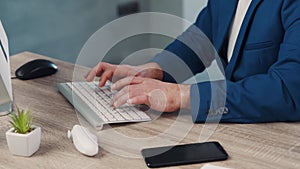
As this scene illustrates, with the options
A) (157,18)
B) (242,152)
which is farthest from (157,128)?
(157,18)

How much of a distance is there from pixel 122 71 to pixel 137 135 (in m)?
0.34

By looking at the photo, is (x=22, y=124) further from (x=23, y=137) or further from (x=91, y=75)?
(x=91, y=75)

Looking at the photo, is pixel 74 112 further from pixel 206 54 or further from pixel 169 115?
pixel 206 54

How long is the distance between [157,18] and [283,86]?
7.40 ft

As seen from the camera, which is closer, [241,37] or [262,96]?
[262,96]

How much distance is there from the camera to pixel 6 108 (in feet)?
4.61

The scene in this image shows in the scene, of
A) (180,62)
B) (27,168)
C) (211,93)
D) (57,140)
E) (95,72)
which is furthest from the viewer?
(180,62)

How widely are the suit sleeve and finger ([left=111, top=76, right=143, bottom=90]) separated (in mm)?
146

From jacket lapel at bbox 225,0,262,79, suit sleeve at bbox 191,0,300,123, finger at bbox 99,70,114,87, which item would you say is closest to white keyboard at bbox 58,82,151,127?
finger at bbox 99,70,114,87

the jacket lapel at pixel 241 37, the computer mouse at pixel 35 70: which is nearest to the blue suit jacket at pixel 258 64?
the jacket lapel at pixel 241 37

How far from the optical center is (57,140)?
1207 millimetres

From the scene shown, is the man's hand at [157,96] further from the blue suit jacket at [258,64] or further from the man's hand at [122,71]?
the man's hand at [122,71]

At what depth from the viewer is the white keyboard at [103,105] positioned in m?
1.29

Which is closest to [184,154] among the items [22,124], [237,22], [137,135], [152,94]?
[137,135]
